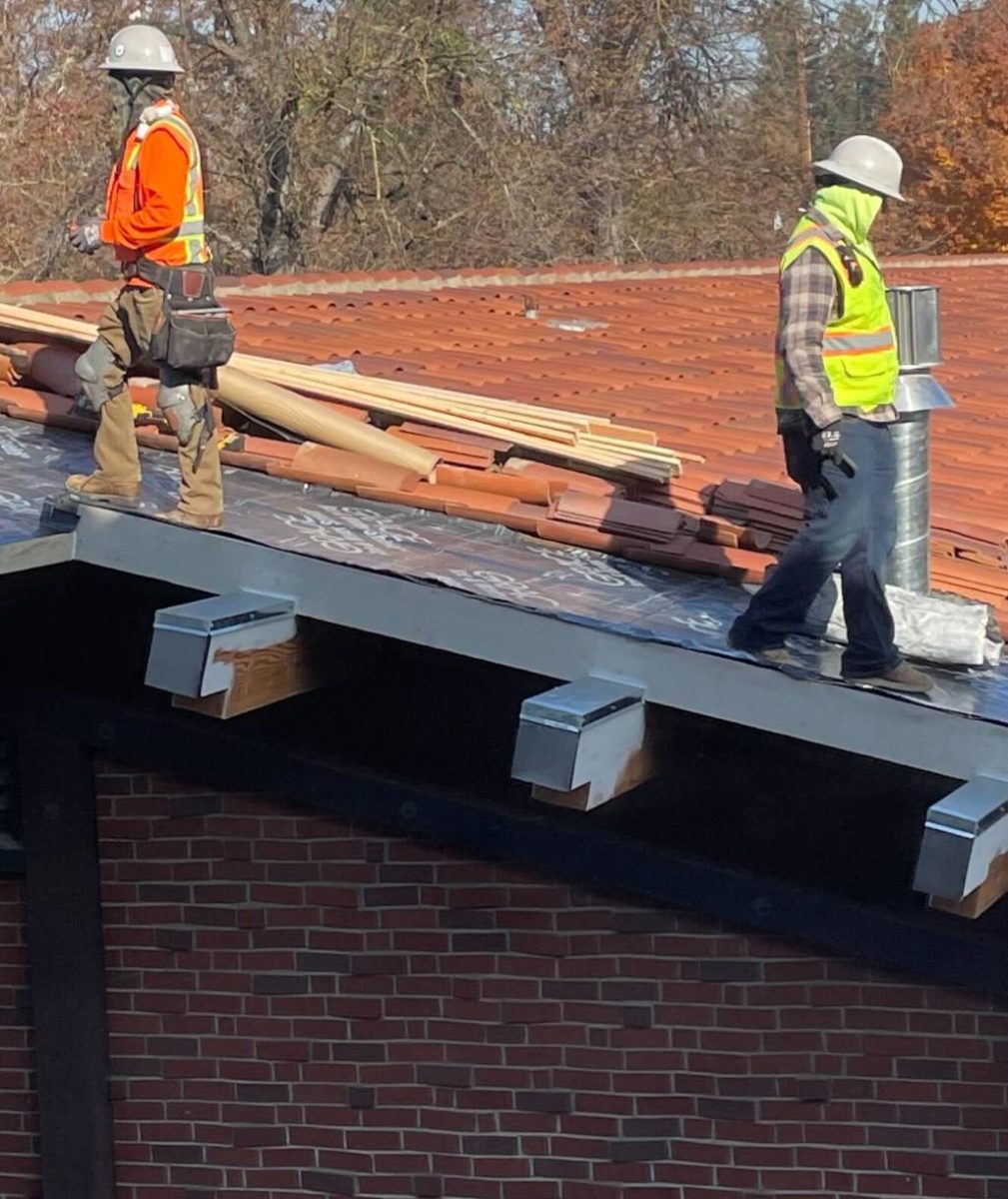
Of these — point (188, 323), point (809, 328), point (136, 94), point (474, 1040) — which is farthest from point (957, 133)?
point (809, 328)

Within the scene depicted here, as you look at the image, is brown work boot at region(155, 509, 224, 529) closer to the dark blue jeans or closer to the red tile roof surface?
the red tile roof surface

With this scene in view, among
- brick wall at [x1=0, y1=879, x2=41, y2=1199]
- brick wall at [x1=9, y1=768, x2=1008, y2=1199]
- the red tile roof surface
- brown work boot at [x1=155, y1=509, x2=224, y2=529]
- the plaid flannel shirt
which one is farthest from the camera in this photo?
brick wall at [x1=0, y1=879, x2=41, y2=1199]

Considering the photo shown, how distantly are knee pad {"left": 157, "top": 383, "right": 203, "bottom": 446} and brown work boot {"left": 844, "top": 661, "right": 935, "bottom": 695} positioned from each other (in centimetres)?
179

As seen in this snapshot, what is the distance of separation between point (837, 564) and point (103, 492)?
1.89m

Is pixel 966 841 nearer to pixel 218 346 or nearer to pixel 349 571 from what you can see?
pixel 349 571

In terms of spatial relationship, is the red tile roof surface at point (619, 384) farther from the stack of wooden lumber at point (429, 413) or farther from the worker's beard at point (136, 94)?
the worker's beard at point (136, 94)

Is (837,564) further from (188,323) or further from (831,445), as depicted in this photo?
(188,323)

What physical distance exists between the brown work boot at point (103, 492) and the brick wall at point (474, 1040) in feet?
4.44

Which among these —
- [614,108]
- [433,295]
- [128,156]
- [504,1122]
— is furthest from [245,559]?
[614,108]

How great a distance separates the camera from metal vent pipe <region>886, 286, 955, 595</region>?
14.6 feet

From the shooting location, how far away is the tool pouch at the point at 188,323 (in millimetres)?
4301

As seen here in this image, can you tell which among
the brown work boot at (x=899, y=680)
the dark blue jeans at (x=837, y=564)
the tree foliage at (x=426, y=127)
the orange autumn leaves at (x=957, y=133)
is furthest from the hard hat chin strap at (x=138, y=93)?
the orange autumn leaves at (x=957, y=133)

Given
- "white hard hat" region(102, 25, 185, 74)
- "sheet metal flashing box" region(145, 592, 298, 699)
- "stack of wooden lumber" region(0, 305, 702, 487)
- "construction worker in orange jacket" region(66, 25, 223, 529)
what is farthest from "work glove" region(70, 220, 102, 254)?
"sheet metal flashing box" region(145, 592, 298, 699)

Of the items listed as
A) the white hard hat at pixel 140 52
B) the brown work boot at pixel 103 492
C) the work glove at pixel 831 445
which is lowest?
the brown work boot at pixel 103 492
